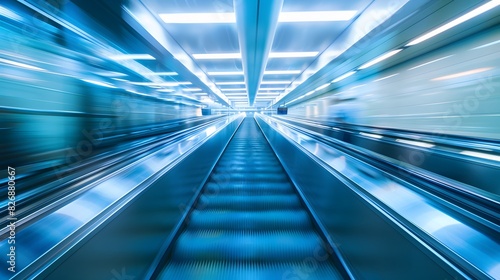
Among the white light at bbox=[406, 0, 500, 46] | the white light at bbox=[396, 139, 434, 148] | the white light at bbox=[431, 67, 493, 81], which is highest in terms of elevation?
the white light at bbox=[406, 0, 500, 46]

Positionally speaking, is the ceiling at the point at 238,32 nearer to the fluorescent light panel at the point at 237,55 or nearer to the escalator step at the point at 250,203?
the fluorescent light panel at the point at 237,55

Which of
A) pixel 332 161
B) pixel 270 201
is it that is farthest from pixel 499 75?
pixel 270 201

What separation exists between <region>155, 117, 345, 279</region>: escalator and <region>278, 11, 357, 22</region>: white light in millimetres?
2908

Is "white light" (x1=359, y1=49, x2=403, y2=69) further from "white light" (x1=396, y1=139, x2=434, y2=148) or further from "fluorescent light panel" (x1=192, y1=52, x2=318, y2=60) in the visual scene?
"white light" (x1=396, y1=139, x2=434, y2=148)

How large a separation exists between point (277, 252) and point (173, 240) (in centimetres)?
95

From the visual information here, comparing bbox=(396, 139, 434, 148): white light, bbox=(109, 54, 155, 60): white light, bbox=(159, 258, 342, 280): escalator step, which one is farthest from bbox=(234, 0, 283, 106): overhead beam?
bbox=(159, 258, 342, 280): escalator step

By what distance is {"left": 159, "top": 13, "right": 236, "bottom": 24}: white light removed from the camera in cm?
337

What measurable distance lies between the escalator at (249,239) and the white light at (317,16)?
2908 millimetres

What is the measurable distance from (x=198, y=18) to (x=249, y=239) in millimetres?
3692

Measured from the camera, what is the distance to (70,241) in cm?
73

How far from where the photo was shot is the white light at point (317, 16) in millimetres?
3264

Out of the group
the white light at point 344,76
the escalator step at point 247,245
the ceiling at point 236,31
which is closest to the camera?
the escalator step at point 247,245

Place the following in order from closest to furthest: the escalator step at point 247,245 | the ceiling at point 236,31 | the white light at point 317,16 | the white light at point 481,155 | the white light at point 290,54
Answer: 1. the white light at point 481,155
2. the escalator step at point 247,245
3. the ceiling at point 236,31
4. the white light at point 317,16
5. the white light at point 290,54

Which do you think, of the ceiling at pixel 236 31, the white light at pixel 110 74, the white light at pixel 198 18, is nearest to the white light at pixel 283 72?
the ceiling at pixel 236 31
